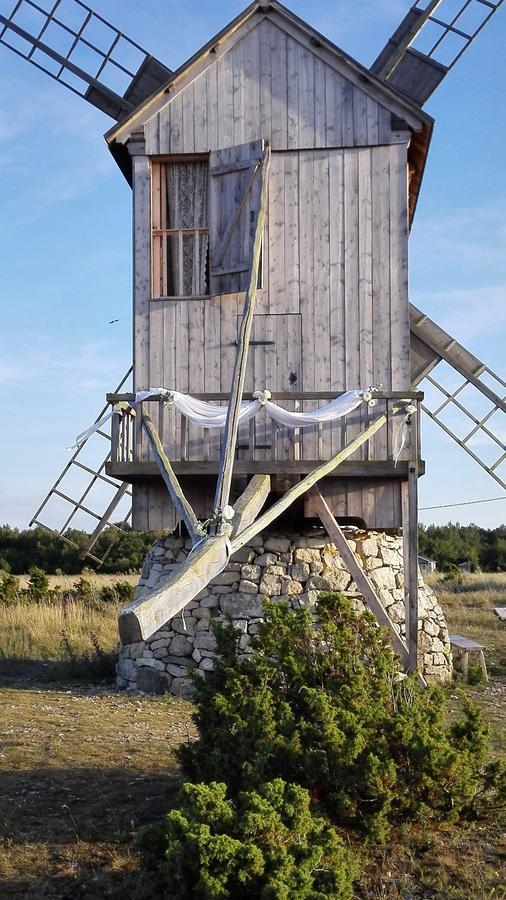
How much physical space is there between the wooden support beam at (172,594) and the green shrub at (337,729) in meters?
0.58

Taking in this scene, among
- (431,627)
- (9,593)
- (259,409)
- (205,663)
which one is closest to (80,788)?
(205,663)

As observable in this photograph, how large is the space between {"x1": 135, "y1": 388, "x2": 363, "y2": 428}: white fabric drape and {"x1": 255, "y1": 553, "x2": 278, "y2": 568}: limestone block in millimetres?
1858

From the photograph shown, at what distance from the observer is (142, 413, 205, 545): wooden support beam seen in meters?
7.84

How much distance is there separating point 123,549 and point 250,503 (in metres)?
28.9

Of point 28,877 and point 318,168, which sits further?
point 318,168

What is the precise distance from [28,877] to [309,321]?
27.2 ft

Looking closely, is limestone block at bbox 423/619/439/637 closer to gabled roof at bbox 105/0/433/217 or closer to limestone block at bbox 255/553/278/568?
limestone block at bbox 255/553/278/568

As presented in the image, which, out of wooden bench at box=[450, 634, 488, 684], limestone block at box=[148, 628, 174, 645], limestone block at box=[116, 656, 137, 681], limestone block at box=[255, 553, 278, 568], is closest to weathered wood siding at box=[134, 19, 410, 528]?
limestone block at box=[255, 553, 278, 568]

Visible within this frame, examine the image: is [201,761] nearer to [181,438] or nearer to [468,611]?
[181,438]

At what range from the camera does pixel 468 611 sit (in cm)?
2253

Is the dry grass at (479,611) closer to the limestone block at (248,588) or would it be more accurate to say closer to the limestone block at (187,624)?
the limestone block at (248,588)

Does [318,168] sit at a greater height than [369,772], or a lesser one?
greater

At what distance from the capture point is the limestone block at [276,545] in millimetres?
13250

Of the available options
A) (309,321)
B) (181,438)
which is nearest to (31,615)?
(181,438)
